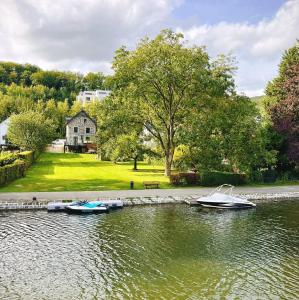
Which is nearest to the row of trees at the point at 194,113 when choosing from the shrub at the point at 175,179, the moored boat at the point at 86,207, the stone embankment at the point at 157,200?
the shrub at the point at 175,179

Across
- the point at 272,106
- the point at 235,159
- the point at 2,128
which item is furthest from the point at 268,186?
the point at 2,128

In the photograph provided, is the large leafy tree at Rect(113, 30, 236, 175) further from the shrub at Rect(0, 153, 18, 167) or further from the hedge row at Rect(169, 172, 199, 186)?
the shrub at Rect(0, 153, 18, 167)

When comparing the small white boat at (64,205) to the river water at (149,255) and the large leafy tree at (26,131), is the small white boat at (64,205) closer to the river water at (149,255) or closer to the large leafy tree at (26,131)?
the river water at (149,255)

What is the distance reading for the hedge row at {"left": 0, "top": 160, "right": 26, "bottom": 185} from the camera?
1640 inches

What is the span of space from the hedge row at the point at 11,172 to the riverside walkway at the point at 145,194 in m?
4.49

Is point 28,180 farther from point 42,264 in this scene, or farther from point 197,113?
point 42,264

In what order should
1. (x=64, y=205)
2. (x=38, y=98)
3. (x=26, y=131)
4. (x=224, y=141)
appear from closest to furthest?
(x=64, y=205)
(x=224, y=141)
(x=26, y=131)
(x=38, y=98)

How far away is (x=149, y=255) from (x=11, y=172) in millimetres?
26568

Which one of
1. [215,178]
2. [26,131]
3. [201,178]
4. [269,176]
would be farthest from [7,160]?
[269,176]

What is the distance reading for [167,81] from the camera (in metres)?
48.2

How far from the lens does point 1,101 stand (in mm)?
131125

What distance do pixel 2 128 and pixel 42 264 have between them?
9611 centimetres

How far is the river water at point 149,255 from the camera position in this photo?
18484 mm

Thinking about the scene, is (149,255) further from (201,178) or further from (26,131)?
(26,131)
